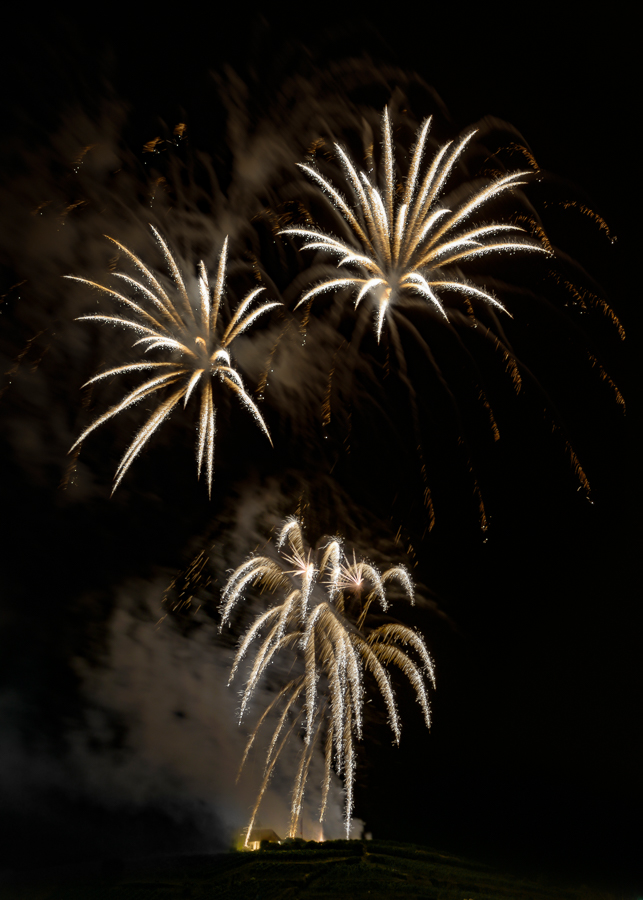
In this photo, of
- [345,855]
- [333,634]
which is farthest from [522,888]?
[333,634]

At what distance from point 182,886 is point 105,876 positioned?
19.7ft

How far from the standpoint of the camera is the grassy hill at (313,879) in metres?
19.1

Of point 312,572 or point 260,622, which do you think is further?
point 260,622

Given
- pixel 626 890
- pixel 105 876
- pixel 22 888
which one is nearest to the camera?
pixel 626 890

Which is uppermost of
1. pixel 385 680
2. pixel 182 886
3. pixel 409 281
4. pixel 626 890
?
pixel 409 281

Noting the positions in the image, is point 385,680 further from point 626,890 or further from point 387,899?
point 626,890

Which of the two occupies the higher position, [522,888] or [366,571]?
→ [366,571]

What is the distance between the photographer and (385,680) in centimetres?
1552

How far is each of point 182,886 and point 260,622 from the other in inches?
573

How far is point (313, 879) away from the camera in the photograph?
1973cm

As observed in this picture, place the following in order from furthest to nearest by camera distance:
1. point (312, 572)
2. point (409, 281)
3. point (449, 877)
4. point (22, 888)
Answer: point (22, 888) < point (449, 877) < point (312, 572) < point (409, 281)

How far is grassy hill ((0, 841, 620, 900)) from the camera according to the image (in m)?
19.1

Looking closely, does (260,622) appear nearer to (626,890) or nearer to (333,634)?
(333,634)

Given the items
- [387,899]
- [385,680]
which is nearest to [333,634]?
[385,680]
